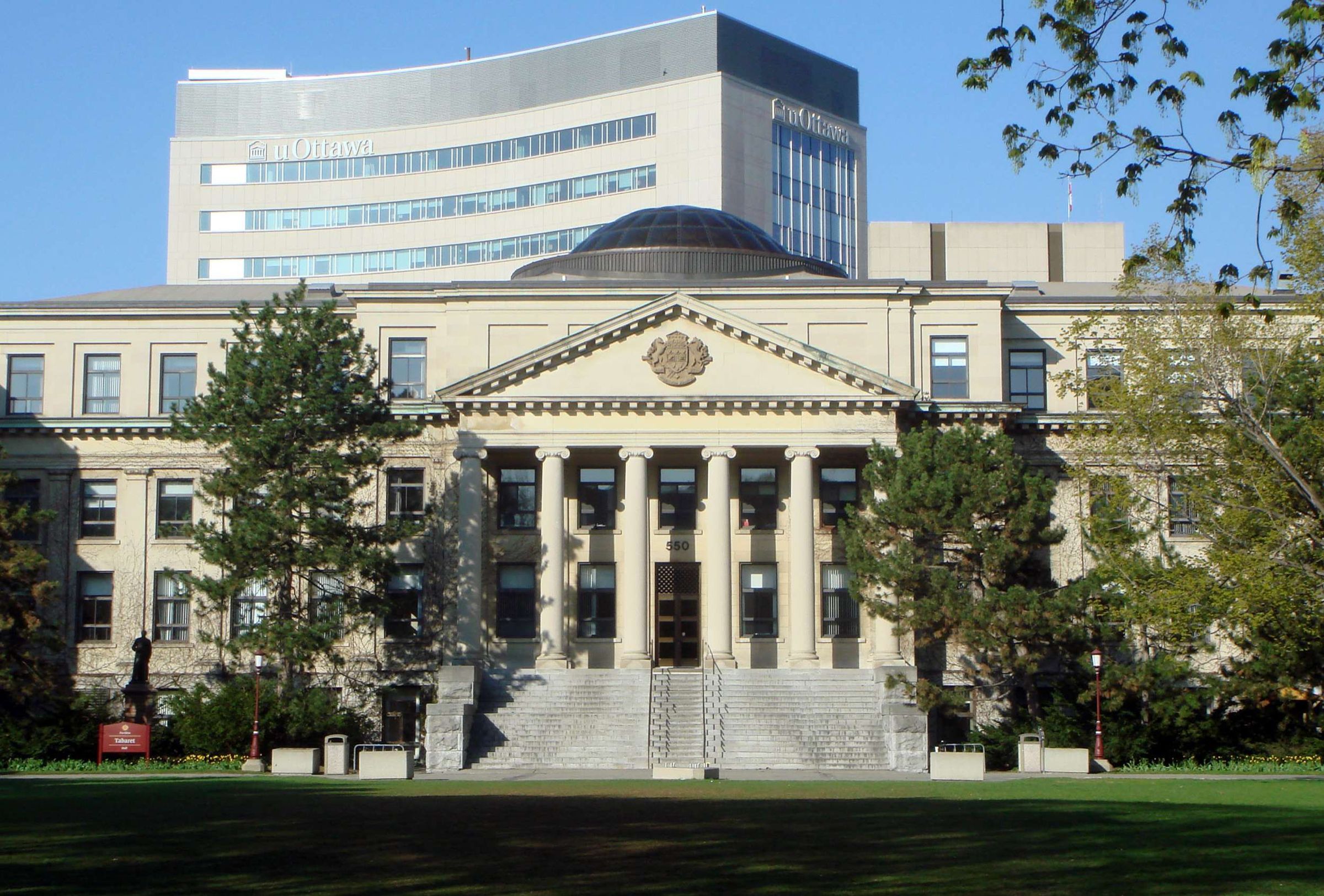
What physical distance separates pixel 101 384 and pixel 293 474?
567 inches

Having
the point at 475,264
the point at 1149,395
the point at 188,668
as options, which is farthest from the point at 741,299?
the point at 475,264

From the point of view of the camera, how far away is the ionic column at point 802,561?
171ft

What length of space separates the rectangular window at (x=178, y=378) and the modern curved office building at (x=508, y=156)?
60.4m

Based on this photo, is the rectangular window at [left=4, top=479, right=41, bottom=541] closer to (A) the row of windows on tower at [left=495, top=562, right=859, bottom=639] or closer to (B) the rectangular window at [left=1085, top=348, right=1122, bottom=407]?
(A) the row of windows on tower at [left=495, top=562, right=859, bottom=639]

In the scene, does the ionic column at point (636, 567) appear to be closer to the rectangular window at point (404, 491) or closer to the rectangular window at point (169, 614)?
the rectangular window at point (404, 491)

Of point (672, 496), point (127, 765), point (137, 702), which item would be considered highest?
point (672, 496)

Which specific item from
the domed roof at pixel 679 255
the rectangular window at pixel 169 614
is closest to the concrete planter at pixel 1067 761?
the domed roof at pixel 679 255

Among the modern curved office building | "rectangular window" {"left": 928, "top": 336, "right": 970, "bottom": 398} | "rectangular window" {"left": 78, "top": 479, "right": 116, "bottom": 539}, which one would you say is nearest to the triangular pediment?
"rectangular window" {"left": 928, "top": 336, "right": 970, "bottom": 398}

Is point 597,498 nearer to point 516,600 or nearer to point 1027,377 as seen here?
point 516,600

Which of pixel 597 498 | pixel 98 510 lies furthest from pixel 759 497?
pixel 98 510

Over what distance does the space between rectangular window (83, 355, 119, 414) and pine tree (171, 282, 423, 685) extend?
9950 mm

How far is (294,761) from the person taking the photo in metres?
42.5

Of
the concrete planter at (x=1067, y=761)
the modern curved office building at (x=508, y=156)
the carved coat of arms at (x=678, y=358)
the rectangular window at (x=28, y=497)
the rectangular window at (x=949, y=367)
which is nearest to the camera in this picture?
the concrete planter at (x=1067, y=761)

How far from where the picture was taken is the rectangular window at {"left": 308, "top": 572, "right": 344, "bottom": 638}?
4738 centimetres
